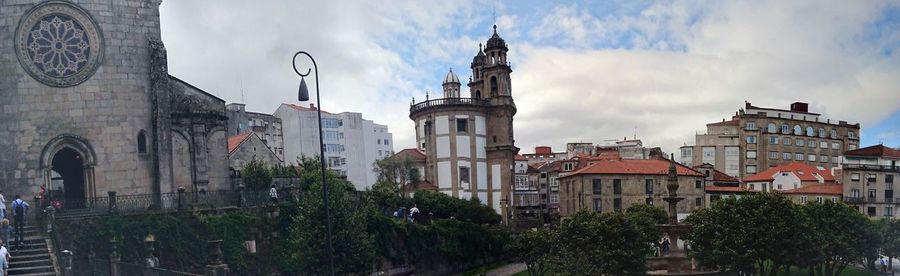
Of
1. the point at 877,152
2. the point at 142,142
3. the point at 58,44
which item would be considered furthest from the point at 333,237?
the point at 877,152

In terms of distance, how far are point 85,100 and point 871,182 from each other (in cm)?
5804

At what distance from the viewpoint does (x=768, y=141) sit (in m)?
75.2

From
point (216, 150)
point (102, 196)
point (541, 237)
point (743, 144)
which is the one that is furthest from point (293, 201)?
point (743, 144)

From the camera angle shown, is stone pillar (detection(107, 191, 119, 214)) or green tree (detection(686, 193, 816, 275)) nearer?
stone pillar (detection(107, 191, 119, 214))

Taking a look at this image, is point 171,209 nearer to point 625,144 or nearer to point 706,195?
point 706,195

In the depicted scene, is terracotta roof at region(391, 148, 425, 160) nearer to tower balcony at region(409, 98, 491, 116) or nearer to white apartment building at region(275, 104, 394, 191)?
tower balcony at region(409, 98, 491, 116)

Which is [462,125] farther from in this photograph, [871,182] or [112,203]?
[112,203]

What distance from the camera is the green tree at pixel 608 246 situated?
30.5 metres

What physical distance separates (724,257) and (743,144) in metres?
51.5

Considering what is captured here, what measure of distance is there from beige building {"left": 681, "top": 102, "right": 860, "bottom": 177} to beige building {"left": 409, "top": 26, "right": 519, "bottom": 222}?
3063cm

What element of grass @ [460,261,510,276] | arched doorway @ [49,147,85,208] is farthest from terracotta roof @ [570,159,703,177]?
arched doorway @ [49,147,85,208]

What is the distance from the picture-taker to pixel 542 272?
34.7 meters

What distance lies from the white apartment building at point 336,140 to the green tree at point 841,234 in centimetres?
4612

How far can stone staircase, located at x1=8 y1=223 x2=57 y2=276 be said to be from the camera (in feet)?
54.1
